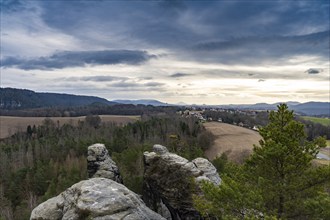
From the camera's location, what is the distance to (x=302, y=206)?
13.8 metres

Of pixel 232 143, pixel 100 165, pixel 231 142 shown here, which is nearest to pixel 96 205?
pixel 100 165

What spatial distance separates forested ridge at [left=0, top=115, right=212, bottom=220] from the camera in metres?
46.8

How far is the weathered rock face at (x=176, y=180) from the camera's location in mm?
24384

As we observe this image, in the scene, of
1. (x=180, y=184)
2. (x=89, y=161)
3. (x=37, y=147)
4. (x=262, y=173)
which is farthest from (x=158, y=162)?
(x=37, y=147)

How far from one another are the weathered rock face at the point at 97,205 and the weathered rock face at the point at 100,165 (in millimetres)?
12917

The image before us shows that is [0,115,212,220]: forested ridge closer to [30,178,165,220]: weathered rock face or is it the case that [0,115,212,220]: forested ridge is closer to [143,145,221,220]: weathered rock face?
[143,145,221,220]: weathered rock face

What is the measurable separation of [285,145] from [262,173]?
2.08 m

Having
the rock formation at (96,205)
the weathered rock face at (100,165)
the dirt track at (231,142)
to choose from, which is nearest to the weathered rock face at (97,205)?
the rock formation at (96,205)

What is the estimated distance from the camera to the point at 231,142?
9500 cm

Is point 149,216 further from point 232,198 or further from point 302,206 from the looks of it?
point 302,206

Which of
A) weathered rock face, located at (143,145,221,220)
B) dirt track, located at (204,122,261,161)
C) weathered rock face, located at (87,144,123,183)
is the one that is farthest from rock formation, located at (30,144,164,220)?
dirt track, located at (204,122,261,161)

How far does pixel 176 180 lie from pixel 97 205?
1122cm

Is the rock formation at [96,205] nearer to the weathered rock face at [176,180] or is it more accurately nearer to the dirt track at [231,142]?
the weathered rock face at [176,180]

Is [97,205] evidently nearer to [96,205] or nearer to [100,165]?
[96,205]
